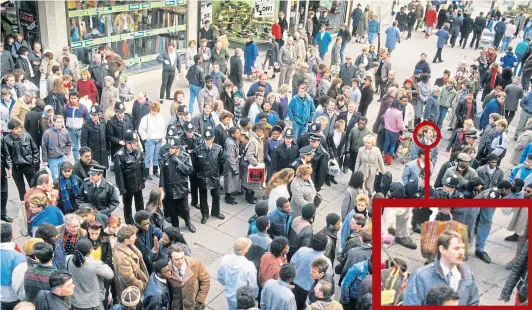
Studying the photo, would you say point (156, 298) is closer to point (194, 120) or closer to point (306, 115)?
point (194, 120)

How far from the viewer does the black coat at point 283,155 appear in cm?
911

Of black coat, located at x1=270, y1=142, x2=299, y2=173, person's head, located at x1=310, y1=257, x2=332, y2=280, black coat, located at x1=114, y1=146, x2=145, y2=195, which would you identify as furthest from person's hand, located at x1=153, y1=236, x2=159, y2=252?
black coat, located at x1=270, y1=142, x2=299, y2=173

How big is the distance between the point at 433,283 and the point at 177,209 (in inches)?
230

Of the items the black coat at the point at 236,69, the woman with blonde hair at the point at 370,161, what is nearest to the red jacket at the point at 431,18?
the black coat at the point at 236,69

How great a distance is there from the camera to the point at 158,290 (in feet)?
17.5

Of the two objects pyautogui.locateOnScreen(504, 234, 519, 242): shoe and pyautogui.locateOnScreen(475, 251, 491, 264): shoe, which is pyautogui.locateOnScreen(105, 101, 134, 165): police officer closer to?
pyautogui.locateOnScreen(504, 234, 519, 242): shoe

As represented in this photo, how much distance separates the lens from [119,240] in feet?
19.0

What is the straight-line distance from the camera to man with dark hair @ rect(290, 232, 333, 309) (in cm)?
591

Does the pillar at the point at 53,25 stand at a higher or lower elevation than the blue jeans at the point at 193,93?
higher

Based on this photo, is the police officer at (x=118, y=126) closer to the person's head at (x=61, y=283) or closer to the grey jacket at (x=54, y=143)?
the grey jacket at (x=54, y=143)

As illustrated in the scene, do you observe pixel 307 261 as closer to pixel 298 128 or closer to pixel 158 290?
pixel 158 290

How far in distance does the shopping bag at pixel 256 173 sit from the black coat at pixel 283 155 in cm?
18

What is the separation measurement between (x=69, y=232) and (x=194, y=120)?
3.90m

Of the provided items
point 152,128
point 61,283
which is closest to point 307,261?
point 61,283
